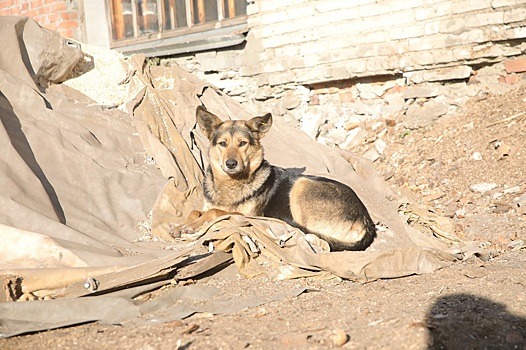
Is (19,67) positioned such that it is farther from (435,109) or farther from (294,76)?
(435,109)

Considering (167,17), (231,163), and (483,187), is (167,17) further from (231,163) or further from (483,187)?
(483,187)

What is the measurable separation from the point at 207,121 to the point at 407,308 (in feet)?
8.82

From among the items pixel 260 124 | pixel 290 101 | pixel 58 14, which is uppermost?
pixel 58 14

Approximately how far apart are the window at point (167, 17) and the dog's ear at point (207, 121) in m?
4.56

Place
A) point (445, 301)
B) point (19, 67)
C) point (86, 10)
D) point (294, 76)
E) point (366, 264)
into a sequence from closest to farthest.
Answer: point (445, 301), point (366, 264), point (19, 67), point (294, 76), point (86, 10)

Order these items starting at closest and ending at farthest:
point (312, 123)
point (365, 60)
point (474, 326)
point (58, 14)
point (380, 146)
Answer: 1. point (474, 326)
2. point (380, 146)
3. point (365, 60)
4. point (312, 123)
5. point (58, 14)

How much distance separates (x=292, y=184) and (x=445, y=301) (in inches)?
87.5

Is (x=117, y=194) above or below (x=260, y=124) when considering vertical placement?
below

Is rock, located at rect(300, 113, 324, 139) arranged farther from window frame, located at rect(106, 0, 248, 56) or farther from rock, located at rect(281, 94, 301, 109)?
window frame, located at rect(106, 0, 248, 56)

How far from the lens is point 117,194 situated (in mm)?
6137

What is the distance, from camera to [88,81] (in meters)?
7.91

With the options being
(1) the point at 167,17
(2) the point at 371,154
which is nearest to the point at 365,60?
(2) the point at 371,154

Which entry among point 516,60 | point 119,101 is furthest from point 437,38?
point 119,101

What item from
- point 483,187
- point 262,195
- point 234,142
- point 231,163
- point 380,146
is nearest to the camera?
point 231,163
